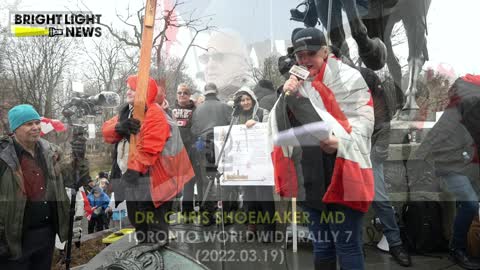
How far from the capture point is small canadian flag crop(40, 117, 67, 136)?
195 centimetres

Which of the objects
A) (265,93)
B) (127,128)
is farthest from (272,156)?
(127,128)

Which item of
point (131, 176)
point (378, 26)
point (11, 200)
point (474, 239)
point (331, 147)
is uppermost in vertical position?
point (378, 26)

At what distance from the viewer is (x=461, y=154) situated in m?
2.02

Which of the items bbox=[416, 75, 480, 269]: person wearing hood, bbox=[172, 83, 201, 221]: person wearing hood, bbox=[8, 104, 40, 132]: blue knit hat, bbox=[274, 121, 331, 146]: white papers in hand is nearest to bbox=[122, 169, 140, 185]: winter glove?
bbox=[172, 83, 201, 221]: person wearing hood

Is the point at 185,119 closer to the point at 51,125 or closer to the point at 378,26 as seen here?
the point at 51,125

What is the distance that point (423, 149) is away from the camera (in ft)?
7.57

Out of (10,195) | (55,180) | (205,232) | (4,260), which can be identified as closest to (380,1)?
(205,232)

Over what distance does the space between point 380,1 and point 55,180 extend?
2426mm

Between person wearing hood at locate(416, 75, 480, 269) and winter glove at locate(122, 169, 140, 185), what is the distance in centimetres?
167

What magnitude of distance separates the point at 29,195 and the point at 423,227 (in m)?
2.25

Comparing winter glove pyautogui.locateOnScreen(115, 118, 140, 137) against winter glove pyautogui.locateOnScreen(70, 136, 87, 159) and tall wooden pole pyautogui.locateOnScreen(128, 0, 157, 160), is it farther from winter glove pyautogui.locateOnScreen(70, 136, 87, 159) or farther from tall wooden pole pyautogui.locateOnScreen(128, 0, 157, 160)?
winter glove pyautogui.locateOnScreen(70, 136, 87, 159)

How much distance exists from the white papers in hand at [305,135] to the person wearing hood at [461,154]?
2.83 ft

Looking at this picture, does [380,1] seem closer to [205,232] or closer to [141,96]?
[141,96]

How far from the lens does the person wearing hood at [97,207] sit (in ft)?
7.26
